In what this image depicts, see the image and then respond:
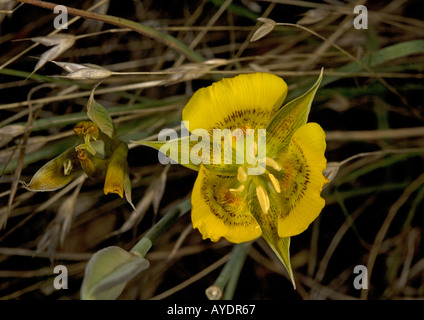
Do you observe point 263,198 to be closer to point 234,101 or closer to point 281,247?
point 281,247

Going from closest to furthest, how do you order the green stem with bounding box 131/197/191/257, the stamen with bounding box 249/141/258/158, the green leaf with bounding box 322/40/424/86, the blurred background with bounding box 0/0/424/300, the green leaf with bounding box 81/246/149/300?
the green leaf with bounding box 81/246/149/300
the green stem with bounding box 131/197/191/257
the stamen with bounding box 249/141/258/158
the green leaf with bounding box 322/40/424/86
the blurred background with bounding box 0/0/424/300

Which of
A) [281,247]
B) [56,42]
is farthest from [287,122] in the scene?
[56,42]

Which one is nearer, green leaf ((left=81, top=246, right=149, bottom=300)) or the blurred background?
green leaf ((left=81, top=246, right=149, bottom=300))

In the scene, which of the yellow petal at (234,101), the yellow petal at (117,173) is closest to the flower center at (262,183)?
the yellow petal at (234,101)

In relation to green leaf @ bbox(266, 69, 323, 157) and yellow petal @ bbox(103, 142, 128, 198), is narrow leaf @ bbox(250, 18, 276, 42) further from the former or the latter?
yellow petal @ bbox(103, 142, 128, 198)

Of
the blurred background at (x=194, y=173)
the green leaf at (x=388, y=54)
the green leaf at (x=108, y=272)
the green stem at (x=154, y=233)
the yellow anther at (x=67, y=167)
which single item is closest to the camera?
the green leaf at (x=108, y=272)

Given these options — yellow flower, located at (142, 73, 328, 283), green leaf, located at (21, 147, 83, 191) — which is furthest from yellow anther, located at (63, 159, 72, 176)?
yellow flower, located at (142, 73, 328, 283)

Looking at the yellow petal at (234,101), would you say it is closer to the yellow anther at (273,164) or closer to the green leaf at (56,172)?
the yellow anther at (273,164)

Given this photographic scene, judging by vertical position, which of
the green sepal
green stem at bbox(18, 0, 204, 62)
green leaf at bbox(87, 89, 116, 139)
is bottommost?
the green sepal
